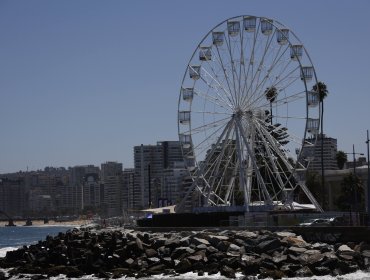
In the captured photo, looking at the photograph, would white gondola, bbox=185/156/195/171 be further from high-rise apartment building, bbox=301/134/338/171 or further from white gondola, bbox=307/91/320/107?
high-rise apartment building, bbox=301/134/338/171

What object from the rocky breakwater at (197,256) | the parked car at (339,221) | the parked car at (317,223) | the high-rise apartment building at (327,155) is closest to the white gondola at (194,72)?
the rocky breakwater at (197,256)

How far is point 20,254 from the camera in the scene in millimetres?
53125

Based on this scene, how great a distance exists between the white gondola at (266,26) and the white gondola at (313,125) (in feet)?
24.1

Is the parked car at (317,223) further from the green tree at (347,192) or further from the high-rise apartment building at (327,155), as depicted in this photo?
the high-rise apartment building at (327,155)

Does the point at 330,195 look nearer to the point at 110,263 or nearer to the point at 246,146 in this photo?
the point at 246,146

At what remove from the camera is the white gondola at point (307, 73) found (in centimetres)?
5928

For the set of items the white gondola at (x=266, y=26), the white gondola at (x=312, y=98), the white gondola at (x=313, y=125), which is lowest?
the white gondola at (x=313, y=125)

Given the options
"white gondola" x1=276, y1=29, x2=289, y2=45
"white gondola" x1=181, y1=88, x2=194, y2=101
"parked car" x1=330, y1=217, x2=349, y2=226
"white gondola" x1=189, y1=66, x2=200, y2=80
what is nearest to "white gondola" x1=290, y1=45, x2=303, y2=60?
"white gondola" x1=276, y1=29, x2=289, y2=45

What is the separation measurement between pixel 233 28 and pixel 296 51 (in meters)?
5.75

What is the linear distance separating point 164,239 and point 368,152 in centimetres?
1518

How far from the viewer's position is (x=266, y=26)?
6172 cm

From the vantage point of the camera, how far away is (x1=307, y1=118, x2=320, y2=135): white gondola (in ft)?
193

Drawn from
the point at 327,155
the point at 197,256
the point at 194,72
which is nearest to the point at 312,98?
the point at 194,72

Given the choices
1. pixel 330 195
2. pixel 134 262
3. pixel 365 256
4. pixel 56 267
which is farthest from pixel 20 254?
pixel 330 195
